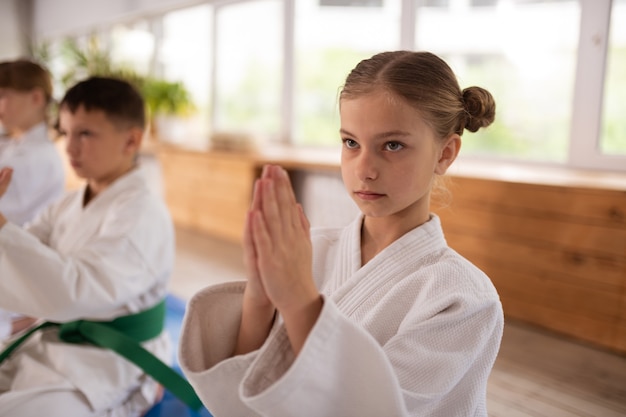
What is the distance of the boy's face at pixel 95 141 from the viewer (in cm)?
168

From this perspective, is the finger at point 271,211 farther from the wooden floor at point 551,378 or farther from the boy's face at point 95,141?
the boy's face at point 95,141

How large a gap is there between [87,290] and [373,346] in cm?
88

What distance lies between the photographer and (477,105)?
40.4 inches

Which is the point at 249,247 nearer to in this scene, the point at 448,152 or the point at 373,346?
the point at 373,346

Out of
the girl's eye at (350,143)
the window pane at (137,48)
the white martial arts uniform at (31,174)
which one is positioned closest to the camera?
the girl's eye at (350,143)

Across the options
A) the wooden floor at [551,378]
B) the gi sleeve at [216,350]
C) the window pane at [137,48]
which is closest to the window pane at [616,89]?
the wooden floor at [551,378]

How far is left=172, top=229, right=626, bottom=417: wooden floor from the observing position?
54.8 inches

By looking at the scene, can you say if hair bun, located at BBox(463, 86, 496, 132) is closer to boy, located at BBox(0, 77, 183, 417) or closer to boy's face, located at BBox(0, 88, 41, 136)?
boy, located at BBox(0, 77, 183, 417)

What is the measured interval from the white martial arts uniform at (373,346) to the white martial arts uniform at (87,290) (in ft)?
1.86

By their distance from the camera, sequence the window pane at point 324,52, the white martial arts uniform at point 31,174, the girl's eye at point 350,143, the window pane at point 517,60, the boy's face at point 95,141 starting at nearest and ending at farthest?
the girl's eye at point 350,143 → the boy's face at point 95,141 → the white martial arts uniform at point 31,174 → the window pane at point 517,60 → the window pane at point 324,52

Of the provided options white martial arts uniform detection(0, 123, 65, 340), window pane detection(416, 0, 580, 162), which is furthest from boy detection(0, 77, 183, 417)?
window pane detection(416, 0, 580, 162)

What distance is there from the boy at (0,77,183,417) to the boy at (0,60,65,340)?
19.5 inches

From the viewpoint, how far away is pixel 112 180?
1801 millimetres

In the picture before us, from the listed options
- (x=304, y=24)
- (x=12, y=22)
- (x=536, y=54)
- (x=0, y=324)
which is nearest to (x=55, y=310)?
(x=0, y=324)
